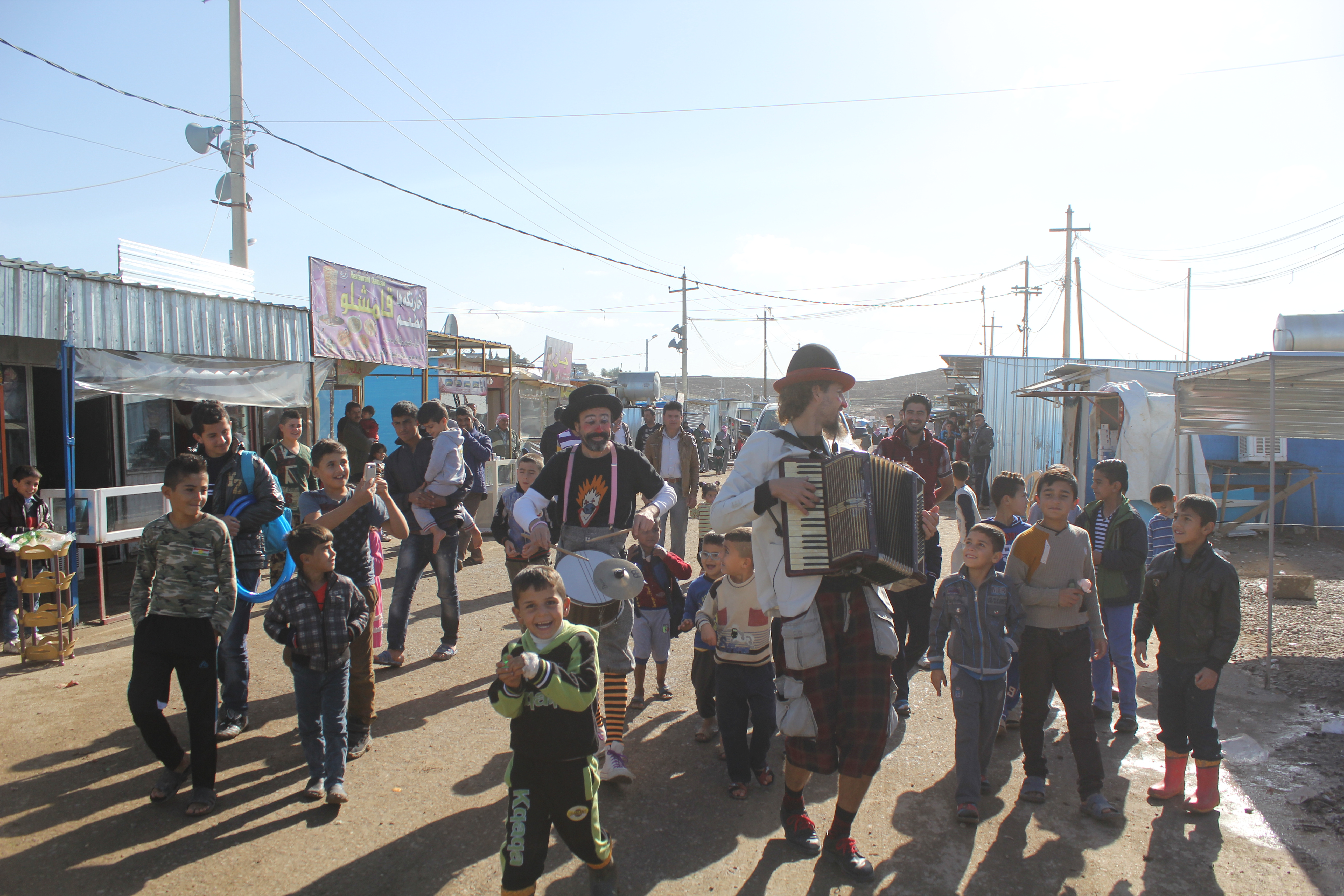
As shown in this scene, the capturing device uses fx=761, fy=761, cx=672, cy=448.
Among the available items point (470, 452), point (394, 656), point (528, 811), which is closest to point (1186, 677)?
point (528, 811)

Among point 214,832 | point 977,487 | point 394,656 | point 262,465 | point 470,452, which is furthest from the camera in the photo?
point 977,487

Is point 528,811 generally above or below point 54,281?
below

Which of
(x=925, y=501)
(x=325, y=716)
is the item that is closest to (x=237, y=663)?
(x=325, y=716)

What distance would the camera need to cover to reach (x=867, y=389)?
345 ft

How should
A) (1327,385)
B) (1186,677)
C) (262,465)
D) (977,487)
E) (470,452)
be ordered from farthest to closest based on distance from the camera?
1. (977,487)
2. (470,452)
3. (1327,385)
4. (262,465)
5. (1186,677)

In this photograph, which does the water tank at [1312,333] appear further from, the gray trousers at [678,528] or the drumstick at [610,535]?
the drumstick at [610,535]

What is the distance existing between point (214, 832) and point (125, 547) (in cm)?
823

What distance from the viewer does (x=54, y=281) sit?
7.27 meters

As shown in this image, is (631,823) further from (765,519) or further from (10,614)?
(10,614)

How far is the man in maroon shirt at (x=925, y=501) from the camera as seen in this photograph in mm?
4914

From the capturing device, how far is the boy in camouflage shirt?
3.61 meters

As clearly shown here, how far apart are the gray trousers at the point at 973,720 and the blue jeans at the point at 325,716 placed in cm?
296

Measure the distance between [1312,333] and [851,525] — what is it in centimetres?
1105

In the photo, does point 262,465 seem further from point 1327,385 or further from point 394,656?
Result: point 1327,385
